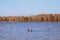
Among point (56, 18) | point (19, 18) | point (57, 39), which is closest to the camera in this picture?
point (57, 39)

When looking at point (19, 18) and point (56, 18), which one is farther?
point (19, 18)

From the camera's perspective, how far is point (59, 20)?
12875 cm

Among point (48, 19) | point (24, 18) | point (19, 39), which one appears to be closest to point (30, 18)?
point (24, 18)

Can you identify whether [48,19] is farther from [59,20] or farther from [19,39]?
[19,39]

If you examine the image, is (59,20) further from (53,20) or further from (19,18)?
(19,18)

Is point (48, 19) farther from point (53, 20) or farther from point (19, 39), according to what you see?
point (19, 39)

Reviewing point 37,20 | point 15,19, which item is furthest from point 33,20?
point 15,19

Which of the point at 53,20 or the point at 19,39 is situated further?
the point at 53,20

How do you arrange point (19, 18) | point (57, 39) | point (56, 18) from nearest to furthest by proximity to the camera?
point (57, 39), point (56, 18), point (19, 18)

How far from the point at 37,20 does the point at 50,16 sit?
43.6 ft

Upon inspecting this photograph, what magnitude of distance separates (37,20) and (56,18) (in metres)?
16.3

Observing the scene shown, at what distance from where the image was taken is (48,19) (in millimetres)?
129250

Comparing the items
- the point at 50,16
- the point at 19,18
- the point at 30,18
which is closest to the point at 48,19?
the point at 50,16

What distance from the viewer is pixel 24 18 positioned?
12925cm
